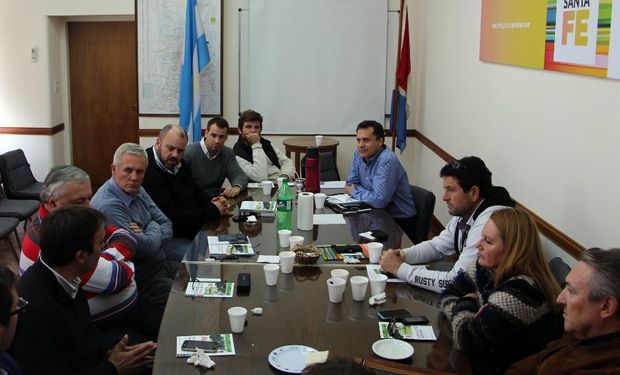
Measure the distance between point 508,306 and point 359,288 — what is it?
558mm

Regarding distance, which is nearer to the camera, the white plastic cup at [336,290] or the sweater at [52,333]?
the sweater at [52,333]

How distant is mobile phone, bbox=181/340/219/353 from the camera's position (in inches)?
79.3

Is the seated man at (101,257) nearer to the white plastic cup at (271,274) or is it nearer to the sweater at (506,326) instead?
the white plastic cup at (271,274)

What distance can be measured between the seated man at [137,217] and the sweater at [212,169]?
119cm

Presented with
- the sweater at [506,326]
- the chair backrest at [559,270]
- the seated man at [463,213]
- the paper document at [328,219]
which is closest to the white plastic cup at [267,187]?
the paper document at [328,219]

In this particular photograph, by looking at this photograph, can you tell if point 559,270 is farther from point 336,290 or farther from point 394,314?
point 336,290

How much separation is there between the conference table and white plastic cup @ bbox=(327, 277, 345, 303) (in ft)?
0.07

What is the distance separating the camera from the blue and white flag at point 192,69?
6.61 meters

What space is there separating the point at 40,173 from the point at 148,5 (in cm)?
221

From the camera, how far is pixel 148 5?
22.2 ft

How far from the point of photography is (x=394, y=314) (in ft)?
7.54

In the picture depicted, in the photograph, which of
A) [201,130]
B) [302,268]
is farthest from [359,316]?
[201,130]

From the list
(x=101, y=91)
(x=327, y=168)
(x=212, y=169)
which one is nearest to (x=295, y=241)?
(x=212, y=169)

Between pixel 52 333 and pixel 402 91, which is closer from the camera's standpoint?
pixel 52 333
